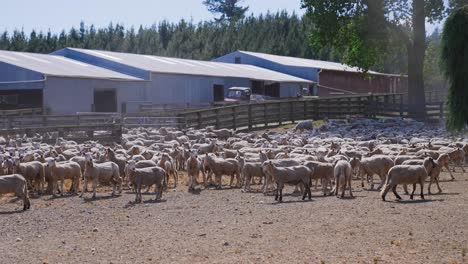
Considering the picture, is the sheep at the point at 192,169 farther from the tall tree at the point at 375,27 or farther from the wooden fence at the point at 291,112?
the tall tree at the point at 375,27

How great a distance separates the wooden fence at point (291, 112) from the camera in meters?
42.2

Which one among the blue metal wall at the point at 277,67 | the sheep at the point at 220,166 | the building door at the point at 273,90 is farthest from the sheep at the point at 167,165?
the blue metal wall at the point at 277,67

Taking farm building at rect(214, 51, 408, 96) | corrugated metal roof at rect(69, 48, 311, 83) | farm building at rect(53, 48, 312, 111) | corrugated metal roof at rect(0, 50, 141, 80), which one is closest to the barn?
corrugated metal roof at rect(0, 50, 141, 80)

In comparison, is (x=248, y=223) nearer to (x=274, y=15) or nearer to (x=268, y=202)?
(x=268, y=202)

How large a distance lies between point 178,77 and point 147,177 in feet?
131

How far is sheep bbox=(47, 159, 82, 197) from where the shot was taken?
19.7m

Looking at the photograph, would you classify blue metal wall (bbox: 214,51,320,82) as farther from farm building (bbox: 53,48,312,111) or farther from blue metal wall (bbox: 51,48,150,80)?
blue metal wall (bbox: 51,48,150,80)

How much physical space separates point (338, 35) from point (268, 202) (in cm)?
3288

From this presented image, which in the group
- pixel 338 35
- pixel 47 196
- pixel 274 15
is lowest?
pixel 47 196

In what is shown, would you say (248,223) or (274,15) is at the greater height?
(274,15)

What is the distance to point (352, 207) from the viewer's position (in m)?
16.3

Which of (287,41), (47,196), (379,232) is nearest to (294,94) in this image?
(287,41)

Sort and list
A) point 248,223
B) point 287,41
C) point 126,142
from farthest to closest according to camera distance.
Answer: 1. point 287,41
2. point 126,142
3. point 248,223

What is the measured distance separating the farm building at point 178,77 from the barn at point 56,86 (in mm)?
1767
